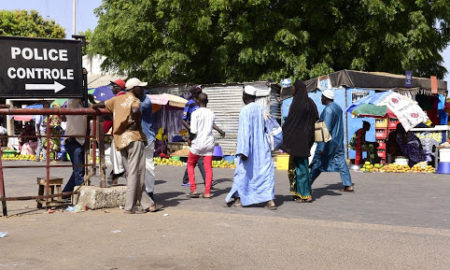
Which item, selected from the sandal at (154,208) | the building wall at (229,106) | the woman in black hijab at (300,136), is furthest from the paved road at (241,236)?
the building wall at (229,106)

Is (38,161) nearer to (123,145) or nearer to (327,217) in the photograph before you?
(123,145)

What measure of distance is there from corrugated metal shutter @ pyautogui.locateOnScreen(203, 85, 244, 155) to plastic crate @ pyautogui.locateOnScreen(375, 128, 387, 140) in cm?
466

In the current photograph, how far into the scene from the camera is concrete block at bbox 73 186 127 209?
7.90 metres

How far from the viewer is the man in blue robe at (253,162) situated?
26.9 ft

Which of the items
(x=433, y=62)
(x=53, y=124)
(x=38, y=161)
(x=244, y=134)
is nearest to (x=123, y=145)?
(x=244, y=134)

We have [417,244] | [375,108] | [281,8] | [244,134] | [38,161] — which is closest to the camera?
[417,244]

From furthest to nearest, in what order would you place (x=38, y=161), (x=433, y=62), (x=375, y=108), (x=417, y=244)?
(x=433, y=62) → (x=38, y=161) → (x=375, y=108) → (x=417, y=244)

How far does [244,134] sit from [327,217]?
1703 millimetres

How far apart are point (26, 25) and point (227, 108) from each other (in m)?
31.3

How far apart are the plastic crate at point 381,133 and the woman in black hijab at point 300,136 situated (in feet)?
29.1

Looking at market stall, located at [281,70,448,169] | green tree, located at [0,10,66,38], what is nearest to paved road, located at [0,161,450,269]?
market stall, located at [281,70,448,169]

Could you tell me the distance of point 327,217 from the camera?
7496mm

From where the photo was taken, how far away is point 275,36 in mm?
20656

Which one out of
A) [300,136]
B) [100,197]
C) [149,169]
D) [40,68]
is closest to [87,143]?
[100,197]
